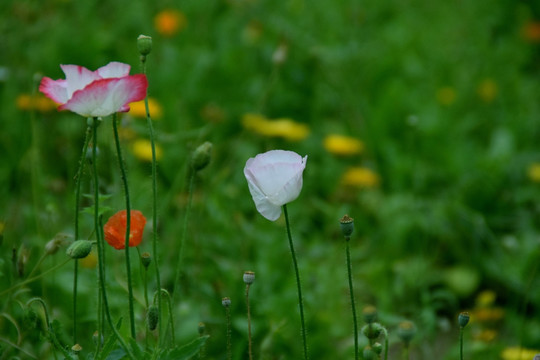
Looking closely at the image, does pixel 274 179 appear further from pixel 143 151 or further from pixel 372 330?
pixel 143 151

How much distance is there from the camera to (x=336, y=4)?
3713 mm

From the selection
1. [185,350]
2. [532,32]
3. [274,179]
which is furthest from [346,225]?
[532,32]

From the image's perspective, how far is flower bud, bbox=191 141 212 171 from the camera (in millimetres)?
1183

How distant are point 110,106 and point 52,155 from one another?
175 cm

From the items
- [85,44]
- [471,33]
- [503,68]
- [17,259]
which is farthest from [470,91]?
[17,259]

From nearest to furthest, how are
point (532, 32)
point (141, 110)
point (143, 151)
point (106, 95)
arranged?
point (106, 95) → point (143, 151) → point (141, 110) → point (532, 32)

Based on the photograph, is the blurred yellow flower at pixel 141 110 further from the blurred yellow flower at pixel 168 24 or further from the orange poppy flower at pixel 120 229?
the orange poppy flower at pixel 120 229

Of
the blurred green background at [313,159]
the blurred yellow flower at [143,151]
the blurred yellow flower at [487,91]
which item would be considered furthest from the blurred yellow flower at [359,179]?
the blurred yellow flower at [487,91]

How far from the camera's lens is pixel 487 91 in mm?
2973

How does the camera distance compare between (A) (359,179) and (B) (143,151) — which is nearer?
(B) (143,151)

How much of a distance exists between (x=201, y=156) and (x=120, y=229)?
7.7 inches

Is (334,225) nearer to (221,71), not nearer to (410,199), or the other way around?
(410,199)

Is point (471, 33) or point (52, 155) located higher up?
point (471, 33)

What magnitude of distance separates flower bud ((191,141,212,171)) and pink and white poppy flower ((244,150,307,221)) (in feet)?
0.69
